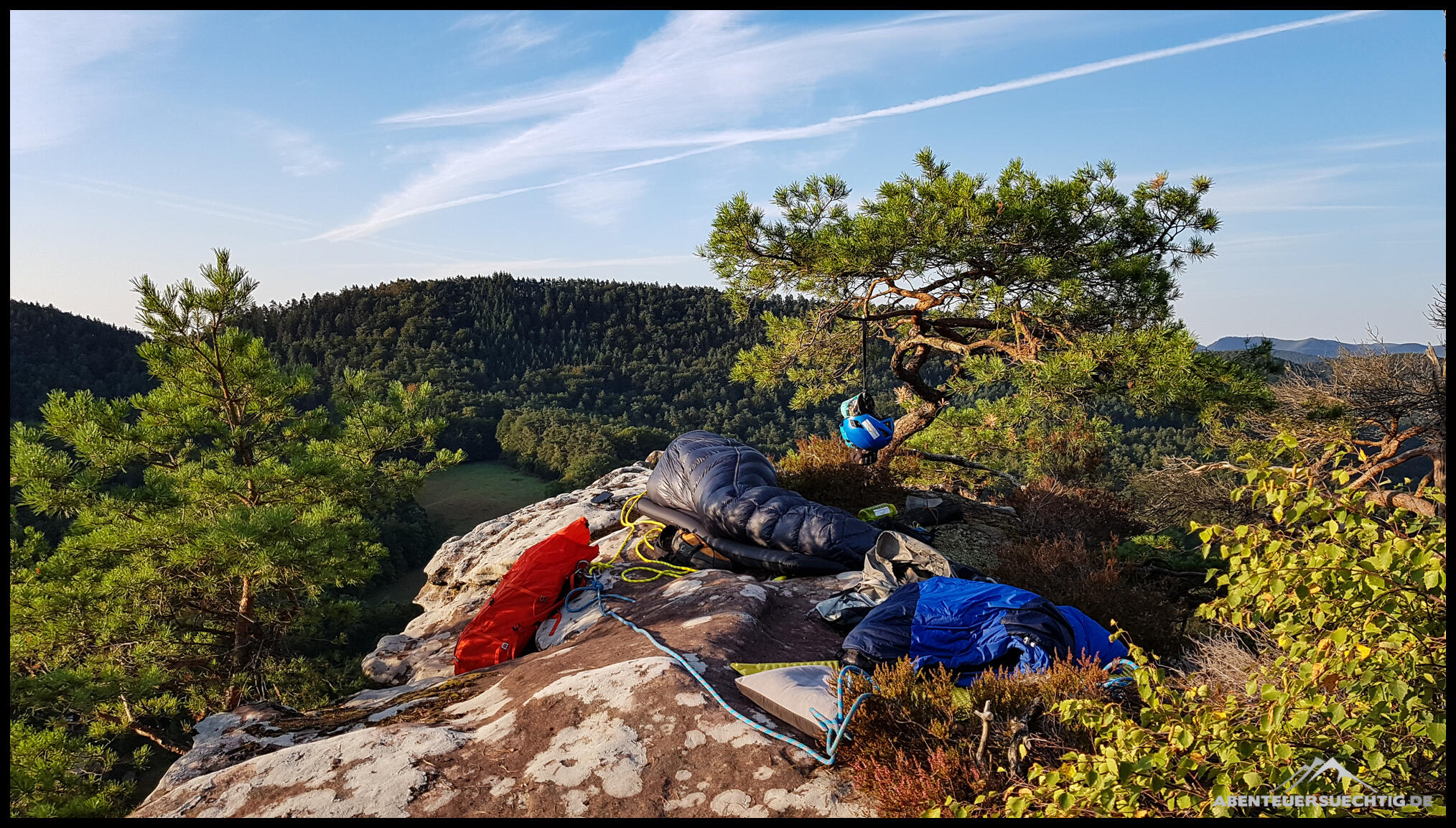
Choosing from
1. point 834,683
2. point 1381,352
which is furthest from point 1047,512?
point 834,683

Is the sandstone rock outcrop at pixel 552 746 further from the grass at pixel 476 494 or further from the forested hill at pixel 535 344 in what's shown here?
the forested hill at pixel 535 344

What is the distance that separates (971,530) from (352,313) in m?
63.0

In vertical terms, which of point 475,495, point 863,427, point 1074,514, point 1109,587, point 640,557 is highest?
point 863,427

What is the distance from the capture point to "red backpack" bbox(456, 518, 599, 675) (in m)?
5.33

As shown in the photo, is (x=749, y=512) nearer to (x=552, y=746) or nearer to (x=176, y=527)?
(x=552, y=746)

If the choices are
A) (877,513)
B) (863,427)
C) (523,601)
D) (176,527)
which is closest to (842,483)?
(877,513)

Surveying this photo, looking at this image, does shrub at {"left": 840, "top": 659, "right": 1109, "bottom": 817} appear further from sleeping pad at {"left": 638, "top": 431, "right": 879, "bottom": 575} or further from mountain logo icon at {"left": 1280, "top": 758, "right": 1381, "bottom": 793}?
sleeping pad at {"left": 638, "top": 431, "right": 879, "bottom": 575}

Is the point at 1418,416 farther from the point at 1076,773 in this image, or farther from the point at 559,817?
the point at 559,817

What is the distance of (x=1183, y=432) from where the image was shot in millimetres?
28688

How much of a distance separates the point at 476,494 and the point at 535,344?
2252 cm

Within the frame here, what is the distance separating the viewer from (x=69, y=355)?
3497cm

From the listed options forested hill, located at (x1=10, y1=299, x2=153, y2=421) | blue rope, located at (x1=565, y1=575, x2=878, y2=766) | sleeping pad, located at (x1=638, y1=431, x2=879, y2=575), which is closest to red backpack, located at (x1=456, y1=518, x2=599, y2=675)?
sleeping pad, located at (x1=638, y1=431, x2=879, y2=575)

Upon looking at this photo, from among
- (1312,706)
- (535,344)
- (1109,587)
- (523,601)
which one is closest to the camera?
(1312,706)

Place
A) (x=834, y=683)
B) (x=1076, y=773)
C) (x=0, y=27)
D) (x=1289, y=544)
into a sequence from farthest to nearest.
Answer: (x=834, y=683) → (x=0, y=27) → (x=1289, y=544) → (x=1076, y=773)
